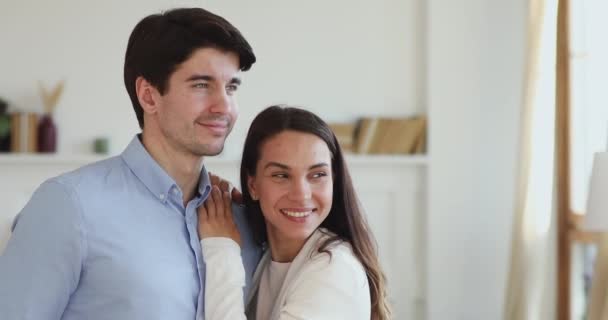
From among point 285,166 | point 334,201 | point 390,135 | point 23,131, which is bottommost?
point 390,135

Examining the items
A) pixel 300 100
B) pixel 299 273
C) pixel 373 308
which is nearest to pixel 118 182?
pixel 299 273

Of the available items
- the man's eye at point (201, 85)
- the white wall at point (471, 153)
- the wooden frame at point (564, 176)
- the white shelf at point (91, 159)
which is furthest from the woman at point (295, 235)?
the white wall at point (471, 153)

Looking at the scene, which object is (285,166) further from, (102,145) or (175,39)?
(102,145)

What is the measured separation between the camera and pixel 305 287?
1929mm

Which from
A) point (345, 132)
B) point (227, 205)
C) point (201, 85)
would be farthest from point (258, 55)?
point (201, 85)

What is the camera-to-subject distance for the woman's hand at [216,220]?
1996 millimetres

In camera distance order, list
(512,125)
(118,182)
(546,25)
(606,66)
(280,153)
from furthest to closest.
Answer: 1. (512,125)
2. (546,25)
3. (606,66)
4. (280,153)
5. (118,182)

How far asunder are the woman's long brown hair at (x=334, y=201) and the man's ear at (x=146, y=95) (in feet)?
0.94

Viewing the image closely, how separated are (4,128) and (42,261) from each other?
3371 millimetres

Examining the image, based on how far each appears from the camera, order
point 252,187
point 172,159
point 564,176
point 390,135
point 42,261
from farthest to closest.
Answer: point 390,135 → point 564,176 → point 252,187 → point 172,159 → point 42,261

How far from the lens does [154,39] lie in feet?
6.31

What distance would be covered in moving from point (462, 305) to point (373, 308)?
2.90 meters

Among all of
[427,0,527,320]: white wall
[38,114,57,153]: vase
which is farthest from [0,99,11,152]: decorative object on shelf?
[427,0,527,320]: white wall

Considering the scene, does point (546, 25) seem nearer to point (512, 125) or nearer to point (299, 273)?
point (512, 125)
